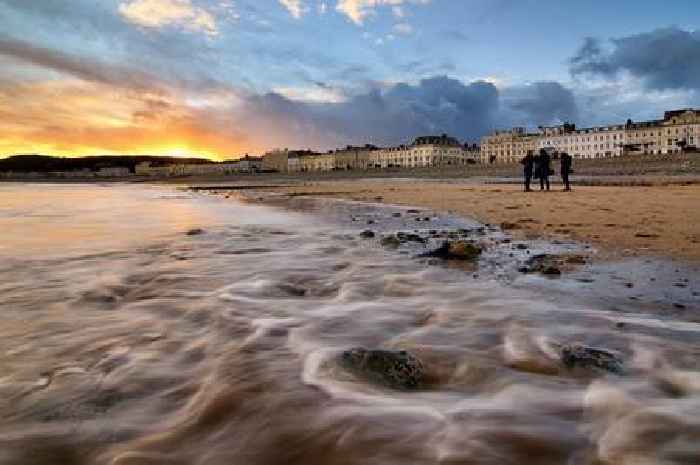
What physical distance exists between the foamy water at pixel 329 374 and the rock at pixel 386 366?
0.09m

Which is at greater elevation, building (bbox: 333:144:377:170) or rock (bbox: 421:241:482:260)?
building (bbox: 333:144:377:170)

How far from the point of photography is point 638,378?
292cm

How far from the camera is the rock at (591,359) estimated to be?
3.02 m

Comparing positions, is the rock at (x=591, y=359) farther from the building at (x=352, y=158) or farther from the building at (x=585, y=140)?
the building at (x=352, y=158)

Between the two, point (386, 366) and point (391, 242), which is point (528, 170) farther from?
point (386, 366)

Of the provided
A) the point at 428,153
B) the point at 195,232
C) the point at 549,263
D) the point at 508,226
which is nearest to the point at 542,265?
the point at 549,263

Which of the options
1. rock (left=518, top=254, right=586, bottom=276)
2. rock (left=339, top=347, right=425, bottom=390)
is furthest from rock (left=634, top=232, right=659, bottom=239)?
rock (left=339, top=347, right=425, bottom=390)

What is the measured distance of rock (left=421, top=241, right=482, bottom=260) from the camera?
686 centimetres

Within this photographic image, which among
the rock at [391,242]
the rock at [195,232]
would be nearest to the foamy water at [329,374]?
the rock at [391,242]

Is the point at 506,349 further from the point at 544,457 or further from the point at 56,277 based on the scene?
the point at 56,277

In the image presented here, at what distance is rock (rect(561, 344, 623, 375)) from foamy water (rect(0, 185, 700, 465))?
0.07m

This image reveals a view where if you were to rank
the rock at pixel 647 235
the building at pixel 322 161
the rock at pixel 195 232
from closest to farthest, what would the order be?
the rock at pixel 647 235
the rock at pixel 195 232
the building at pixel 322 161

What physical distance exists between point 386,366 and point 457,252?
13.4 feet

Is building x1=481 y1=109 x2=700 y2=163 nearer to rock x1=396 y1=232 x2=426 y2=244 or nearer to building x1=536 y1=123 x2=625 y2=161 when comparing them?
building x1=536 y1=123 x2=625 y2=161
